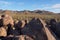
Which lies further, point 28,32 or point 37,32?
point 28,32

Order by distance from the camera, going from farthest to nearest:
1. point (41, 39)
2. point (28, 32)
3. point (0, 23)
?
point (0, 23)
point (28, 32)
point (41, 39)

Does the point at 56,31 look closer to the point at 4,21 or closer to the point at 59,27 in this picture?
the point at 59,27

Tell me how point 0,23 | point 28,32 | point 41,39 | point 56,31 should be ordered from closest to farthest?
point 41,39 < point 28,32 < point 56,31 < point 0,23

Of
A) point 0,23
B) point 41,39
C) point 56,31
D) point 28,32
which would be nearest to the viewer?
point 41,39

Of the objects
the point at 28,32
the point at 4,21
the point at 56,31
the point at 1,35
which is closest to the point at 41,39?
the point at 28,32

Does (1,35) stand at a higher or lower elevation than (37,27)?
lower

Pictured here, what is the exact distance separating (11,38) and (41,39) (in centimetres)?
209

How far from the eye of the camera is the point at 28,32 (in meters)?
15.5

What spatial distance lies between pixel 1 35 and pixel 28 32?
400 centimetres

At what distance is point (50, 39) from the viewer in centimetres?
1411

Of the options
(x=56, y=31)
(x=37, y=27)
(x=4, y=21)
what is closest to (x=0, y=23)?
(x=4, y=21)

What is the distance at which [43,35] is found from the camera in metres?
14.2

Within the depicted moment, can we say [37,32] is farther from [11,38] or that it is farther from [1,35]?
[1,35]

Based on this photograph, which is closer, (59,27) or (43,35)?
(43,35)
